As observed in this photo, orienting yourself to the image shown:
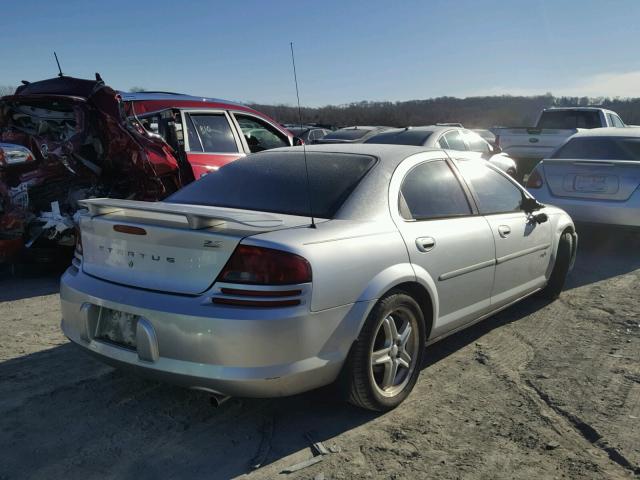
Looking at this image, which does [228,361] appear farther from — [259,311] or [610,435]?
[610,435]

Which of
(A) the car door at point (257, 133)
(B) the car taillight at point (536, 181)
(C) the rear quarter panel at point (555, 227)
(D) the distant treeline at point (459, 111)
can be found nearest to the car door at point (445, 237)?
(C) the rear quarter panel at point (555, 227)

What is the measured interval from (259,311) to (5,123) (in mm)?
5058

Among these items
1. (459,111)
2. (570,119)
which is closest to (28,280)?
(570,119)

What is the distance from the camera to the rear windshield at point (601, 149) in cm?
798

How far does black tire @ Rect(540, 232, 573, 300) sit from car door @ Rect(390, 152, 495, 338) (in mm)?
1550

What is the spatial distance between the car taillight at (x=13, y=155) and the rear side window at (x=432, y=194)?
4.06 meters

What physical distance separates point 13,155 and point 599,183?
21.6ft

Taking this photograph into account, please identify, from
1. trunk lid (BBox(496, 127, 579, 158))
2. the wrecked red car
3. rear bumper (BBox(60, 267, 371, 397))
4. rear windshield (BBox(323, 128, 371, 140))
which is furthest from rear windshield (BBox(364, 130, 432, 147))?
rear bumper (BBox(60, 267, 371, 397))

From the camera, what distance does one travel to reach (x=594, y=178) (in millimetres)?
7355

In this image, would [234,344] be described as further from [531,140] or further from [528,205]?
[531,140]

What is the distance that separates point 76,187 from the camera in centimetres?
634

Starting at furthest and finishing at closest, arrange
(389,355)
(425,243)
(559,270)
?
1. (559,270)
2. (425,243)
3. (389,355)

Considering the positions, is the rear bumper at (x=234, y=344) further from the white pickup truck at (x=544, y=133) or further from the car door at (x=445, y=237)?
the white pickup truck at (x=544, y=133)

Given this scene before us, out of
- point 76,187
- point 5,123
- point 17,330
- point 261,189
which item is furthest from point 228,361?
point 5,123
